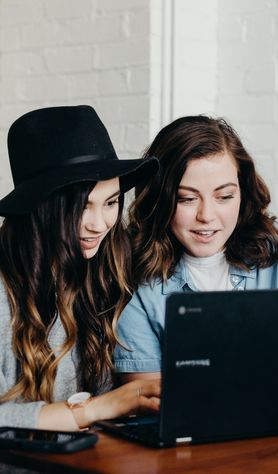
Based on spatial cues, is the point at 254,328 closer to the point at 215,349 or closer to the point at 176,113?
the point at 215,349

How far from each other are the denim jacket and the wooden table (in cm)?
64

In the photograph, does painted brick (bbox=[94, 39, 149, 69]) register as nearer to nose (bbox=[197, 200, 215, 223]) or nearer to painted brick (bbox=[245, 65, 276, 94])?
painted brick (bbox=[245, 65, 276, 94])

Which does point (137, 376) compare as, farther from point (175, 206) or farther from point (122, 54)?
point (122, 54)

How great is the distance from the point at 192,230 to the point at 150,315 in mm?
228

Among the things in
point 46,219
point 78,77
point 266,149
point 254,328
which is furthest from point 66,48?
point 254,328

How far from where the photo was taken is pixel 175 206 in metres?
1.90

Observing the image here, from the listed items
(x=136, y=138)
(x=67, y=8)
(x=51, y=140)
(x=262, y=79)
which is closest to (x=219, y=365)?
(x=51, y=140)

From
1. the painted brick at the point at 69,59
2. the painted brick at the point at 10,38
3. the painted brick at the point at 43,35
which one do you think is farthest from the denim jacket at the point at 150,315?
the painted brick at the point at 10,38

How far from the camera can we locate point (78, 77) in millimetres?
2469

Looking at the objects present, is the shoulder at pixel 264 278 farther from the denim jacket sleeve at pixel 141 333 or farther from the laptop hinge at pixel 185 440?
the laptop hinge at pixel 185 440

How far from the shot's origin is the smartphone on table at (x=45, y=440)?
112cm

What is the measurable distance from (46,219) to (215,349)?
63 cm

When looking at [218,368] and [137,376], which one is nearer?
[218,368]

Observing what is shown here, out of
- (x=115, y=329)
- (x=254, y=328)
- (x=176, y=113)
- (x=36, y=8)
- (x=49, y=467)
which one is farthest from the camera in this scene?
(x=36, y=8)
